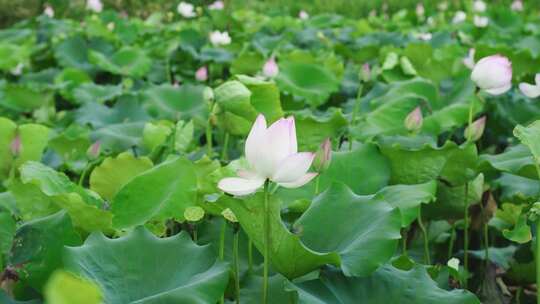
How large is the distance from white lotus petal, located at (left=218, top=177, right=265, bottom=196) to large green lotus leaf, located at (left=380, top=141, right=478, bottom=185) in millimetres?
486

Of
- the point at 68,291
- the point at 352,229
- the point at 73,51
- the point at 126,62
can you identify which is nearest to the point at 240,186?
the point at 352,229

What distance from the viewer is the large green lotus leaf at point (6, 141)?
161 cm

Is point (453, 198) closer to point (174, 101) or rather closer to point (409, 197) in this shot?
point (409, 197)

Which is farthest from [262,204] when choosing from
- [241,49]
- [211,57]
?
[241,49]

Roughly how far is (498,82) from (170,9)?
6113mm

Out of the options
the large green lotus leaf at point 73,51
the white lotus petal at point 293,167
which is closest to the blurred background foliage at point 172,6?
the large green lotus leaf at point 73,51

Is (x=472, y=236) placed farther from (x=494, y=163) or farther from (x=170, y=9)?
(x=170, y=9)

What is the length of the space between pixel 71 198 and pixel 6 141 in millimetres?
524

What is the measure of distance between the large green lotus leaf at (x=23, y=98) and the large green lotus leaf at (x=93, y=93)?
0.13 meters

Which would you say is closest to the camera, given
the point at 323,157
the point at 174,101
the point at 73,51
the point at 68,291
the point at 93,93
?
the point at 68,291

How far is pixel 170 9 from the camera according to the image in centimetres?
741

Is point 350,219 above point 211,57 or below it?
above

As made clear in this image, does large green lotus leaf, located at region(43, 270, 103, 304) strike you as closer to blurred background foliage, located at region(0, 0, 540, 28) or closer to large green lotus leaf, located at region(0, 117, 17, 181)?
large green lotus leaf, located at region(0, 117, 17, 181)

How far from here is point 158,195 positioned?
1249mm
